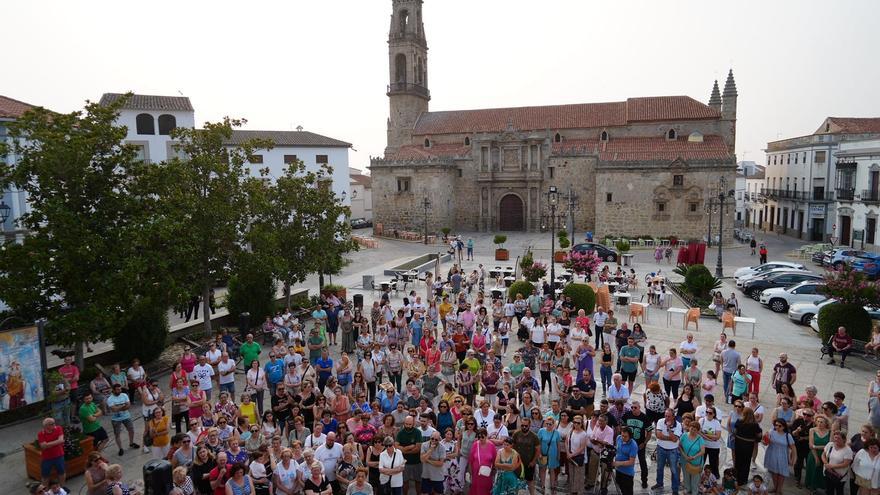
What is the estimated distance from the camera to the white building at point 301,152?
47.3 m

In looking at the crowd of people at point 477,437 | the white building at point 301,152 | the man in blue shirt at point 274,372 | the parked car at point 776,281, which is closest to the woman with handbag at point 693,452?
the crowd of people at point 477,437

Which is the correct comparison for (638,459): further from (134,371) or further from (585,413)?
(134,371)

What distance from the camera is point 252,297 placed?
18.1 meters

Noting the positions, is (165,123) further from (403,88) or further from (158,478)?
(158,478)

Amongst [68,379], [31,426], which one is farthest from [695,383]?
[31,426]

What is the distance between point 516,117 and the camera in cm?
4959

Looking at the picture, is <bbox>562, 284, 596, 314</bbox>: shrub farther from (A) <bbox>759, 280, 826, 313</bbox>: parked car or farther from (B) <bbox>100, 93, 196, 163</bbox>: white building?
(B) <bbox>100, 93, 196, 163</bbox>: white building

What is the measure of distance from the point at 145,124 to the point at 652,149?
35499 mm

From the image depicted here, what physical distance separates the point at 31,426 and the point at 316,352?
563cm

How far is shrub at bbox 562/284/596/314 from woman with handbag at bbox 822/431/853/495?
10.8 metres

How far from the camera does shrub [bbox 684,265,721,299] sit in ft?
73.7

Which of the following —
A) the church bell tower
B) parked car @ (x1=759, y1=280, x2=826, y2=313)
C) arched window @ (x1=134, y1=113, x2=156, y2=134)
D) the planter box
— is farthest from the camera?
the church bell tower

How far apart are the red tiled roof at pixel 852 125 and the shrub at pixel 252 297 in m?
47.2

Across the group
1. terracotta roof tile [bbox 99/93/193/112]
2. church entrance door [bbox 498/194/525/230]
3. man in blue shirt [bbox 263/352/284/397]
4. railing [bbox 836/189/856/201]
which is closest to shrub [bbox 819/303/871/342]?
man in blue shirt [bbox 263/352/284/397]
